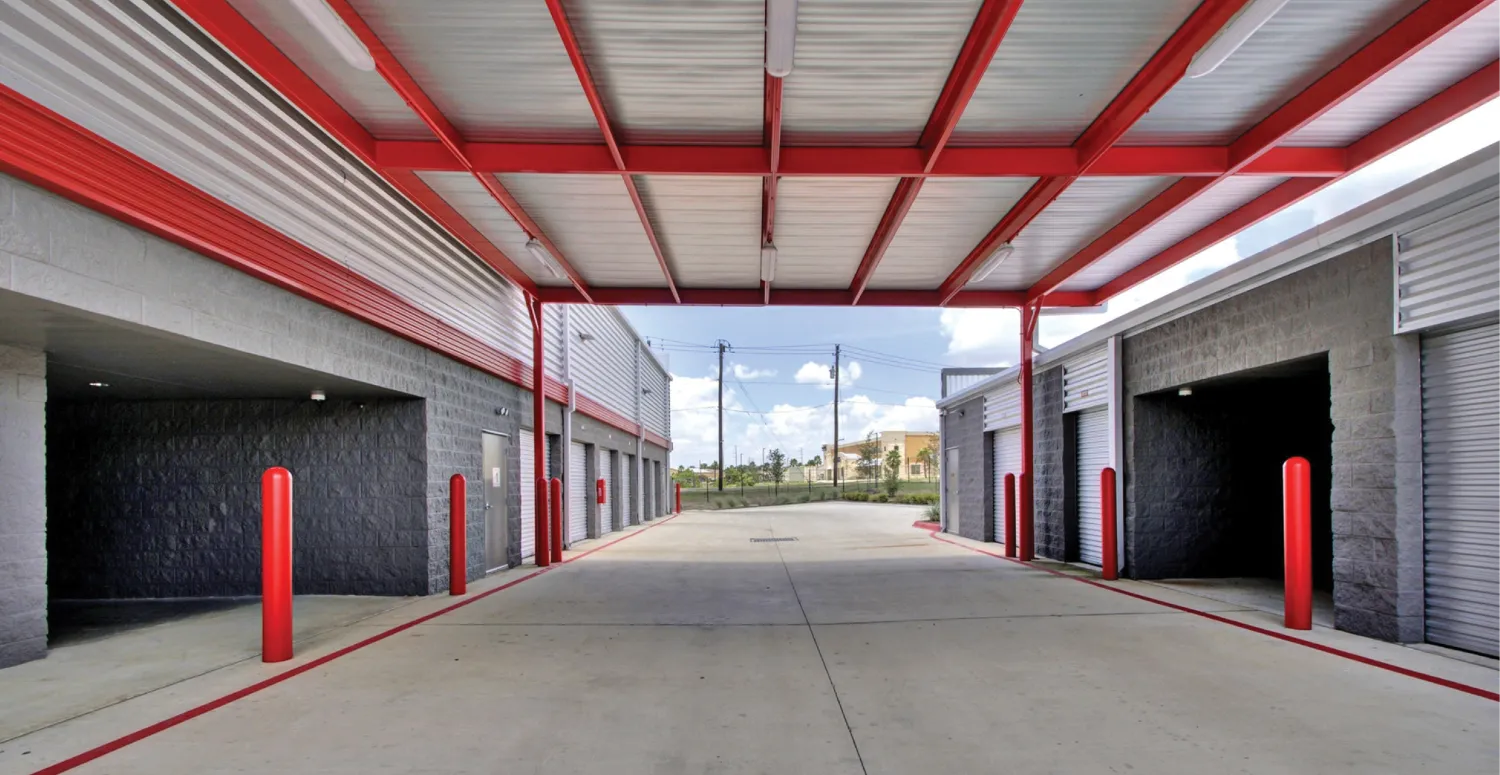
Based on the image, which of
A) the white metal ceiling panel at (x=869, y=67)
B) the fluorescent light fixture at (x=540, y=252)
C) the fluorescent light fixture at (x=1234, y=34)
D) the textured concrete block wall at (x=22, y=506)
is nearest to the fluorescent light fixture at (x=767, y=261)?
the white metal ceiling panel at (x=869, y=67)

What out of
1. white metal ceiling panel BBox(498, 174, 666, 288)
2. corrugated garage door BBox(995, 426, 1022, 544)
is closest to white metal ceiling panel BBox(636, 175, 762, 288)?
white metal ceiling panel BBox(498, 174, 666, 288)

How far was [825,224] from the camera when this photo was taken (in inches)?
401

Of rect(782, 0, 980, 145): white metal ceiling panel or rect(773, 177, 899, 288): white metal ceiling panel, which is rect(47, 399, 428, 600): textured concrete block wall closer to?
rect(773, 177, 899, 288): white metal ceiling panel

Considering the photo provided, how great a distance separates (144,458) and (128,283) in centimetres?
586

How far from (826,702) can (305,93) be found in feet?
21.3

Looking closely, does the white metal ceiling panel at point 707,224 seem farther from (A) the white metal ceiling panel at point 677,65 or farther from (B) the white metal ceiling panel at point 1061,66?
(B) the white metal ceiling panel at point 1061,66

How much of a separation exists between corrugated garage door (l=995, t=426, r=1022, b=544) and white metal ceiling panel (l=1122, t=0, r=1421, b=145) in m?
8.43

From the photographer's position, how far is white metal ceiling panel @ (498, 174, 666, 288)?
881 cm

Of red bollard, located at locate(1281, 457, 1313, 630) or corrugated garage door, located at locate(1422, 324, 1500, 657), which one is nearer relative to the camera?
corrugated garage door, located at locate(1422, 324, 1500, 657)

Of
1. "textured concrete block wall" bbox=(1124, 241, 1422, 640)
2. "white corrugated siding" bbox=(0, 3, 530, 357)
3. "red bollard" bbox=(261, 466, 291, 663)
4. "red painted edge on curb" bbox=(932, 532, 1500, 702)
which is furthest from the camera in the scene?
"textured concrete block wall" bbox=(1124, 241, 1422, 640)

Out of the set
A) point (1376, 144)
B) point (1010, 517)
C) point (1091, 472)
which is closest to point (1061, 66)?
point (1376, 144)

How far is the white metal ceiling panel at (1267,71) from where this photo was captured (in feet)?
18.4

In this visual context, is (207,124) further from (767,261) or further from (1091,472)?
(1091,472)

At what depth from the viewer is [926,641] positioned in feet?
22.5
